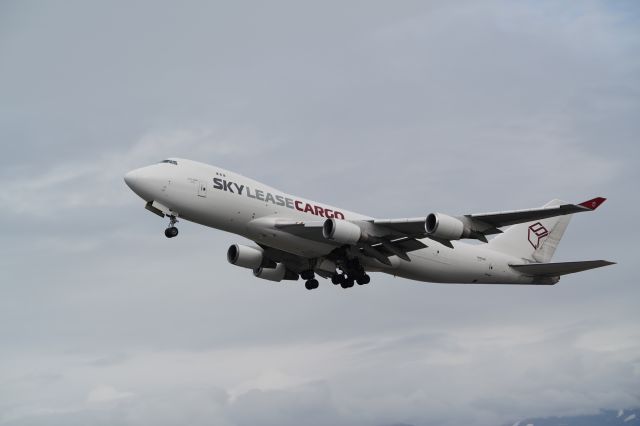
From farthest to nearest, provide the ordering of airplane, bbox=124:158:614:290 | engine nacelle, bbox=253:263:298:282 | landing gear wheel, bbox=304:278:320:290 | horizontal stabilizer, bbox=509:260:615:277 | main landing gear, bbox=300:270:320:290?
engine nacelle, bbox=253:263:298:282 < landing gear wheel, bbox=304:278:320:290 < main landing gear, bbox=300:270:320:290 < horizontal stabilizer, bbox=509:260:615:277 < airplane, bbox=124:158:614:290

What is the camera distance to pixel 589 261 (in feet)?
147

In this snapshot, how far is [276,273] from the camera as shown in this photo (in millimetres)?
49625

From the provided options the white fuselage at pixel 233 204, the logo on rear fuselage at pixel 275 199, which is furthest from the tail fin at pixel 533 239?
the logo on rear fuselage at pixel 275 199

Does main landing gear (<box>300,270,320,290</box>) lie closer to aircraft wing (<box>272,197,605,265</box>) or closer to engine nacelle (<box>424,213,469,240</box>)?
aircraft wing (<box>272,197,605,265</box>)

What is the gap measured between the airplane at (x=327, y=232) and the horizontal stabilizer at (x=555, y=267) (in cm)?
6

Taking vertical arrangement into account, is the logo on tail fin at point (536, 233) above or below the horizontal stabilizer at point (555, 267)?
above

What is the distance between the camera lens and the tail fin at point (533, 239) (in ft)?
170

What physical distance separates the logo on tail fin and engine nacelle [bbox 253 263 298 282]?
14.8 meters

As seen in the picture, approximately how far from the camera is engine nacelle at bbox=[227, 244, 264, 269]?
158 feet

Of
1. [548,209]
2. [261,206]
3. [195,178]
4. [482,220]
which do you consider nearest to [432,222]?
[482,220]

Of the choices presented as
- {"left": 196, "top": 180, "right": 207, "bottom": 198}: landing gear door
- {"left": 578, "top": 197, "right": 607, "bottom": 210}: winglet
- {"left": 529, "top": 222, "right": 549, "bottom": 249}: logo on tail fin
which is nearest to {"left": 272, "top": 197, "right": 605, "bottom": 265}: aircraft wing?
{"left": 578, "top": 197, "right": 607, "bottom": 210}: winglet

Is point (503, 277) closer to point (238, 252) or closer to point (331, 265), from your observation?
point (331, 265)

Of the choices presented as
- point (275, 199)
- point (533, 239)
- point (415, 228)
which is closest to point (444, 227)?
point (415, 228)

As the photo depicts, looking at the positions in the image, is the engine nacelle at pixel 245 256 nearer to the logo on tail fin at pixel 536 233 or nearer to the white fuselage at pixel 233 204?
the white fuselage at pixel 233 204
